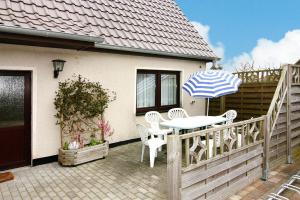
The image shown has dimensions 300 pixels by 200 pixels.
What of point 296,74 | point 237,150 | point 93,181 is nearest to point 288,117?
point 296,74

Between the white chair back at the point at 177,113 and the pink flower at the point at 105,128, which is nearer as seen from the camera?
the pink flower at the point at 105,128

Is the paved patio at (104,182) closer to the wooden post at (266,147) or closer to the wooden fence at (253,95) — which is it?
the wooden post at (266,147)

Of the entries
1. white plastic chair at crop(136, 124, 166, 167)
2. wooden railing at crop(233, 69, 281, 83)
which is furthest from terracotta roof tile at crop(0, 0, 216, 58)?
white plastic chair at crop(136, 124, 166, 167)

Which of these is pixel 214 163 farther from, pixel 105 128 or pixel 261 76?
pixel 261 76

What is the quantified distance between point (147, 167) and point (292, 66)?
4924 mm

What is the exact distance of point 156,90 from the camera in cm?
962

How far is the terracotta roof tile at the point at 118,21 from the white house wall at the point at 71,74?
0.64 m

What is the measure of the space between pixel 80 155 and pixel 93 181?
115 cm

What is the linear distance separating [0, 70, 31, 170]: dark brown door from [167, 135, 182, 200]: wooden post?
13.6ft

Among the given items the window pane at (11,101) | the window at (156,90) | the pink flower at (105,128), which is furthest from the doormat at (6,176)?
the window at (156,90)

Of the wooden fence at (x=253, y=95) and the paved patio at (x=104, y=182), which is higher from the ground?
the wooden fence at (x=253, y=95)

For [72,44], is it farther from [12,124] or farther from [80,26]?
[12,124]

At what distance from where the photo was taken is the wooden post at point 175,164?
390cm

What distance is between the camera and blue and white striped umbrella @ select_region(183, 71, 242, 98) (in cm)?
705
